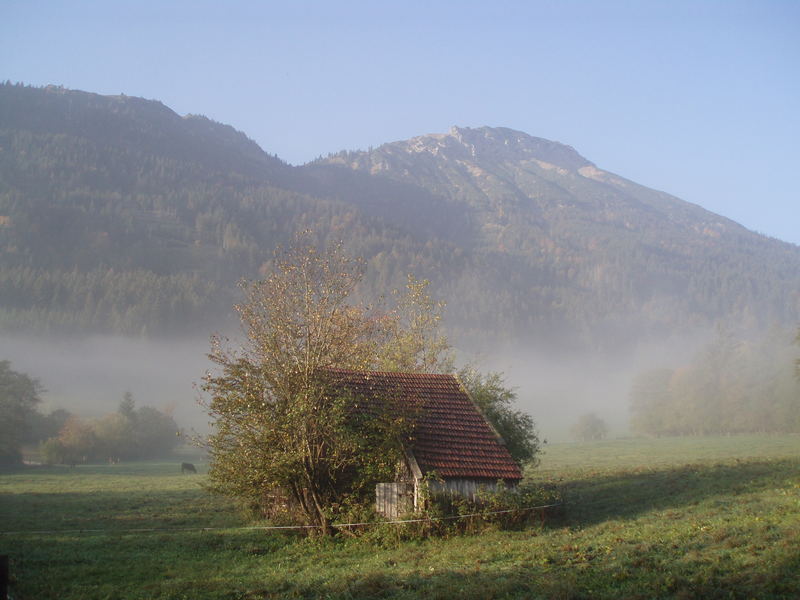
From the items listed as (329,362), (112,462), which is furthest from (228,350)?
(112,462)

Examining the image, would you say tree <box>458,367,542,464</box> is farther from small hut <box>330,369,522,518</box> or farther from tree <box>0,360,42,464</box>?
tree <box>0,360,42,464</box>

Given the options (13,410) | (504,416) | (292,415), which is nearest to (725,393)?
(504,416)

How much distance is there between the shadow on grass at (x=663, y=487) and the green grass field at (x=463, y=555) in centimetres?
15

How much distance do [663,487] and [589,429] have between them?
88.8 m

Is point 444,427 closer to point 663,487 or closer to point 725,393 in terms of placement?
point 663,487

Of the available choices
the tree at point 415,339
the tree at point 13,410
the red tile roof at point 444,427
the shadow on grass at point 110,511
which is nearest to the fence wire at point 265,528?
the shadow on grass at point 110,511

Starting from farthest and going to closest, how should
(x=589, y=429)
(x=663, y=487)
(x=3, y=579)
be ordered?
(x=589, y=429)
(x=663, y=487)
(x=3, y=579)

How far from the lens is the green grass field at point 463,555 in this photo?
43.5 ft

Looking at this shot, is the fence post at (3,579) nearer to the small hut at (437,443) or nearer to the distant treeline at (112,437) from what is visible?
the small hut at (437,443)

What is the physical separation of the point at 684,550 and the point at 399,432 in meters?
9.76

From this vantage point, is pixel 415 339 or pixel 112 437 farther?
pixel 112 437

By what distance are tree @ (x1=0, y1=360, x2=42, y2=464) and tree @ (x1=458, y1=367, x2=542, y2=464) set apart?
2080 inches

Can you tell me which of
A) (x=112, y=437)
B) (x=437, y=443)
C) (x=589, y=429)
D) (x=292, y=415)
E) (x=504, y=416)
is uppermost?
(x=292, y=415)

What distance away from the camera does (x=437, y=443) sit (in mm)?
23578
